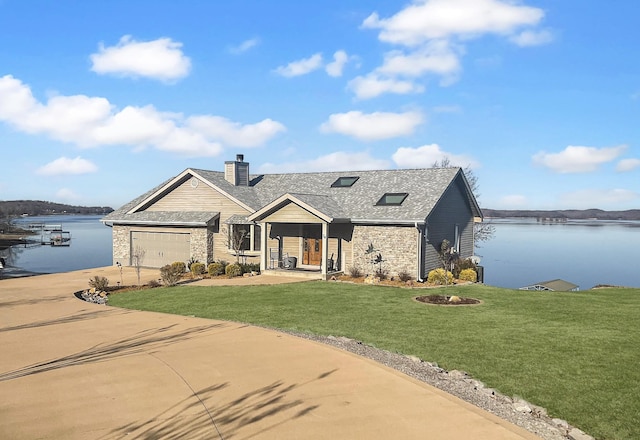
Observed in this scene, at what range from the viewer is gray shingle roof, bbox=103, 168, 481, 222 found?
83.0 ft

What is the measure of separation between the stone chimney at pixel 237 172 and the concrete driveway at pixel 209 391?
19164 mm

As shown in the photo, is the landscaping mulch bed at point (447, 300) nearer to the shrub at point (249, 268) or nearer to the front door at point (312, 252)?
the front door at point (312, 252)

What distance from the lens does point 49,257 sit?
2130 inches

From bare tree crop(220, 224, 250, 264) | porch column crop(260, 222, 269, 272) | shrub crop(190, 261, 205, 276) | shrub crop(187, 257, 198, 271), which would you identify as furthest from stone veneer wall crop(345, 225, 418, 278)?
shrub crop(187, 257, 198, 271)

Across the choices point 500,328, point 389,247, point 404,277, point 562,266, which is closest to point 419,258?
point 404,277

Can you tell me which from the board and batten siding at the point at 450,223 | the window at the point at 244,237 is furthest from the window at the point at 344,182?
the board and batten siding at the point at 450,223

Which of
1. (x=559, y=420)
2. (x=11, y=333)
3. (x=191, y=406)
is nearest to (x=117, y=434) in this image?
(x=191, y=406)

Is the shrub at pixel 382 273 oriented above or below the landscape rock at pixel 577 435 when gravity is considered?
above

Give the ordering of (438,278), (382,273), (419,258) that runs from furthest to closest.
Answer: (382,273)
(419,258)
(438,278)

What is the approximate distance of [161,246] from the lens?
30938mm

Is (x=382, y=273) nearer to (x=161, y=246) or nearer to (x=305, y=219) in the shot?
(x=305, y=219)

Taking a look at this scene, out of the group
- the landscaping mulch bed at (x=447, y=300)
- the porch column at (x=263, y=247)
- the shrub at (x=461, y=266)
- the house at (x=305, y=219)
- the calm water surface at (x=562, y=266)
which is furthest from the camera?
the calm water surface at (x=562, y=266)

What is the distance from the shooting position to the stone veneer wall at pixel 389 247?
2425 cm

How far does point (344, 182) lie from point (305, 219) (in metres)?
6.52
